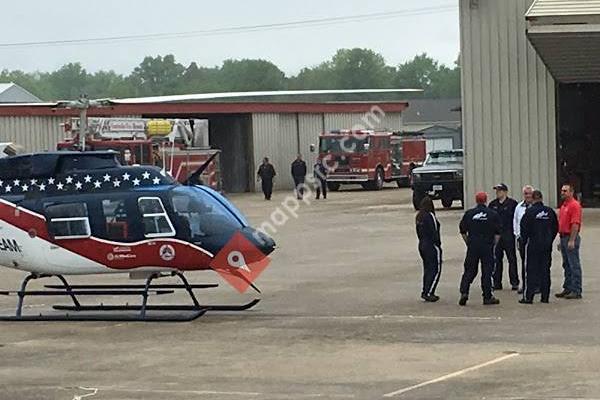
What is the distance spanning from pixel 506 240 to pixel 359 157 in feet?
109

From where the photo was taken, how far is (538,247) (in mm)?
16250

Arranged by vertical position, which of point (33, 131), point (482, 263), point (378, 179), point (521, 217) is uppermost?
point (33, 131)

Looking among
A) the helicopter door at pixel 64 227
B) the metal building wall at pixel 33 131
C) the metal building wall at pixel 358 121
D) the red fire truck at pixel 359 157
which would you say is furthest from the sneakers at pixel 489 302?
the metal building wall at pixel 358 121

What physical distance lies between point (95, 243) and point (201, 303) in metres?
2.17

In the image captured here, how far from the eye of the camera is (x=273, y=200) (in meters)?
46.0

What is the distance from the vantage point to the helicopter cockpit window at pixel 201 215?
1562 cm

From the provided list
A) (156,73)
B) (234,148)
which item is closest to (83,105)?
(234,148)

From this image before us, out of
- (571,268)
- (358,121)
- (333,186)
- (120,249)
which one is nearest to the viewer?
(120,249)

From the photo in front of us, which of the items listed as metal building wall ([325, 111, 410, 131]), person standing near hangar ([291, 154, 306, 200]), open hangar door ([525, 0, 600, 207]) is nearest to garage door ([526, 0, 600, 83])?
open hangar door ([525, 0, 600, 207])

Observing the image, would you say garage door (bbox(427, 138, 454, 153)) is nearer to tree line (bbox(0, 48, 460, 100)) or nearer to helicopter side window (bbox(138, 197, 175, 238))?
tree line (bbox(0, 48, 460, 100))

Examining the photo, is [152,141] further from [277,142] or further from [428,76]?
[428,76]

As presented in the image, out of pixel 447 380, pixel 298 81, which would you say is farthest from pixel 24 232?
pixel 298 81

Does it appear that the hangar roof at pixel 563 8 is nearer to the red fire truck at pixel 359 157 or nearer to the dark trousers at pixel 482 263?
the dark trousers at pixel 482 263

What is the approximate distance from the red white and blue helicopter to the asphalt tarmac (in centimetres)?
75
